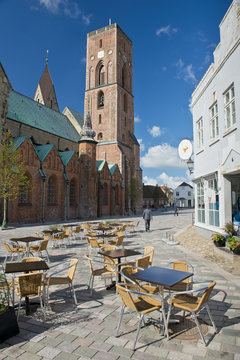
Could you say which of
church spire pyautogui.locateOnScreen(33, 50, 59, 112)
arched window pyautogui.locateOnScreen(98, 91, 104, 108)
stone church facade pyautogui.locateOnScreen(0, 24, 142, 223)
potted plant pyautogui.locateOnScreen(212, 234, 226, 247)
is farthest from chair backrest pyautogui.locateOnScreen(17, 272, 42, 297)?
church spire pyautogui.locateOnScreen(33, 50, 59, 112)

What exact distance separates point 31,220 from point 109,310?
22.8m

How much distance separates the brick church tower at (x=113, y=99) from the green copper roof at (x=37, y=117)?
6.26m

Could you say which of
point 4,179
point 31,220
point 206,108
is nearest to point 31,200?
point 31,220

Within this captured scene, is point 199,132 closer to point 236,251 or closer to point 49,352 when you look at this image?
point 236,251

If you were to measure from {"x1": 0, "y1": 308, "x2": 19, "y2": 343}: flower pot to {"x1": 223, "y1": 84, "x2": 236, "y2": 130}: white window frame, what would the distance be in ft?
29.5

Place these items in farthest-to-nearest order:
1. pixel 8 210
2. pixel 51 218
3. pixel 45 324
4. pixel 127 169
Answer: pixel 127 169
pixel 51 218
pixel 8 210
pixel 45 324

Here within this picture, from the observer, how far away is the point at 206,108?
12523 millimetres

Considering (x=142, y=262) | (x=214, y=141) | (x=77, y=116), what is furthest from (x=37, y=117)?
(x=142, y=262)

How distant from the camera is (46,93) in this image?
5034 cm

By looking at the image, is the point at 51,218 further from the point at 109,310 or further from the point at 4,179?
the point at 109,310

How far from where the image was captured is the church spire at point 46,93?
163 feet

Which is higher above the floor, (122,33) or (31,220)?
(122,33)

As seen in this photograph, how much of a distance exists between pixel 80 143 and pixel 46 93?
74.8ft

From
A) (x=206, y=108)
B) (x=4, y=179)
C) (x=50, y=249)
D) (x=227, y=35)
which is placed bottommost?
(x=50, y=249)
